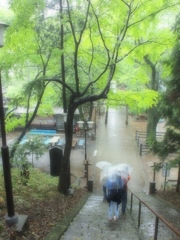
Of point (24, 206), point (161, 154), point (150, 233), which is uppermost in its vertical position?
point (161, 154)

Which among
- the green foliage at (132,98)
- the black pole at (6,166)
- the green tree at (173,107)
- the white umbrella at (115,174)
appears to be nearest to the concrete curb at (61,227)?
the black pole at (6,166)

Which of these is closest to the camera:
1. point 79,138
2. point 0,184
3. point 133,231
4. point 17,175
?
point 133,231

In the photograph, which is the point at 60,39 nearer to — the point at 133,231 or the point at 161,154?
the point at 161,154

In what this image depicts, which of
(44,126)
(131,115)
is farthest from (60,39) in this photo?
(131,115)

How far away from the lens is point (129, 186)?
13844 mm

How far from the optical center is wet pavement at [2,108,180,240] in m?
5.77

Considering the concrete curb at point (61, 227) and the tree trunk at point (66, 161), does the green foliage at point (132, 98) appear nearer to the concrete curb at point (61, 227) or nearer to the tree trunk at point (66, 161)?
the tree trunk at point (66, 161)

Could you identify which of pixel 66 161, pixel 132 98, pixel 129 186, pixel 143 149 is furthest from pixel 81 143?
pixel 66 161

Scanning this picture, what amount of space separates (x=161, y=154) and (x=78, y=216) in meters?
4.60

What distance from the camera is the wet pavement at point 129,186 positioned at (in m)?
5.77

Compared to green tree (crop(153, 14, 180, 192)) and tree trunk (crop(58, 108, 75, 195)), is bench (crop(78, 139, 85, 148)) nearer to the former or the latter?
tree trunk (crop(58, 108, 75, 195))

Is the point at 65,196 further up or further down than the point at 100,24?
further down

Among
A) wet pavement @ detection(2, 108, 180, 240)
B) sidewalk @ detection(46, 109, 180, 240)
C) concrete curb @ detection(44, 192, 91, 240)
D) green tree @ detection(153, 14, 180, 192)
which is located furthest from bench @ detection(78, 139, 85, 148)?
concrete curb @ detection(44, 192, 91, 240)

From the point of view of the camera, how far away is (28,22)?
7.76 meters
